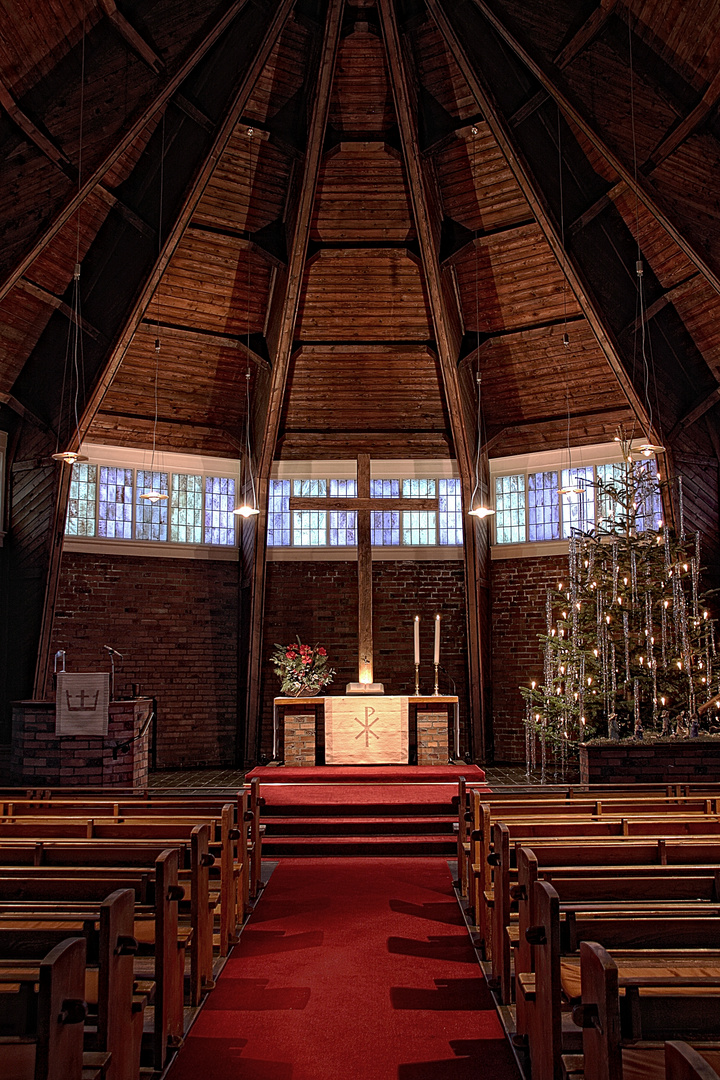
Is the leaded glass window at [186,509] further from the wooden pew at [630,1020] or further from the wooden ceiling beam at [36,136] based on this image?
the wooden pew at [630,1020]

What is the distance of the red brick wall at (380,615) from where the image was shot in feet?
50.7

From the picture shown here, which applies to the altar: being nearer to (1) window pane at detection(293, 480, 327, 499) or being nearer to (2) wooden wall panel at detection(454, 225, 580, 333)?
(1) window pane at detection(293, 480, 327, 499)

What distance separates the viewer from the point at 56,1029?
244 cm

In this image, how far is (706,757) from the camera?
9.09m

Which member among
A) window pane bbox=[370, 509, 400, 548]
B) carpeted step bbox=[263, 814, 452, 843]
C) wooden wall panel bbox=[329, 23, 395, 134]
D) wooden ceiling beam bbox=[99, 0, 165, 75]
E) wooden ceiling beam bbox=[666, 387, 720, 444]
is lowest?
carpeted step bbox=[263, 814, 452, 843]

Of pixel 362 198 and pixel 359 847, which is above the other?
pixel 362 198

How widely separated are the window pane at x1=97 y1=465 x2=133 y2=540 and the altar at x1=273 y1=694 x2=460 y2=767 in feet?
14.1

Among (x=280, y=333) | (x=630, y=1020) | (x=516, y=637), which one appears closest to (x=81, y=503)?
(x=280, y=333)

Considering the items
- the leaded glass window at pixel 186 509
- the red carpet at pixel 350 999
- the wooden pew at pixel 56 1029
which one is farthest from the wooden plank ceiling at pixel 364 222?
the wooden pew at pixel 56 1029

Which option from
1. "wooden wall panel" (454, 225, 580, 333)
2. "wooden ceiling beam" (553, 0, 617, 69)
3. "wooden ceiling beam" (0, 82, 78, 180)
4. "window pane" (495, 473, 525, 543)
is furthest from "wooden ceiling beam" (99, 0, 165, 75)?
"window pane" (495, 473, 525, 543)

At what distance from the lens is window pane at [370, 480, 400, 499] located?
53.2ft

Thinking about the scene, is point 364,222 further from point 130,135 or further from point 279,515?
point 279,515

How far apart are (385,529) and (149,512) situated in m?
4.13

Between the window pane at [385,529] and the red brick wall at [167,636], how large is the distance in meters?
2.70
